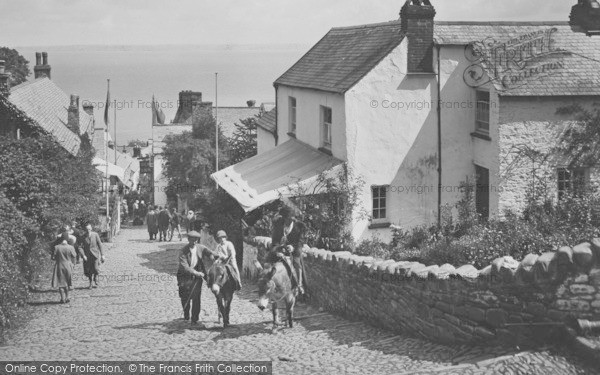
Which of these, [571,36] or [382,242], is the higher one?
[571,36]

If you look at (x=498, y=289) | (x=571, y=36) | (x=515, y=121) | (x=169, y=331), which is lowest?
(x=169, y=331)

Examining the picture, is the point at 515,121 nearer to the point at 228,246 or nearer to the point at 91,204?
the point at 228,246

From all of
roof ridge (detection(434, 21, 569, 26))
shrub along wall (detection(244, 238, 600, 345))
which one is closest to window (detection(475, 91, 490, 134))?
roof ridge (detection(434, 21, 569, 26))

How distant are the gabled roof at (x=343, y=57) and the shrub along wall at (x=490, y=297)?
10954 millimetres

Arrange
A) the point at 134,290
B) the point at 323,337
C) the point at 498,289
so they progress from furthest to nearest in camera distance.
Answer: the point at 134,290 < the point at 323,337 < the point at 498,289

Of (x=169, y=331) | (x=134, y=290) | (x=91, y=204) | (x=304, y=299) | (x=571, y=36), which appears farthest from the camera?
(x=91, y=204)

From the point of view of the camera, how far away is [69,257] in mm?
18125

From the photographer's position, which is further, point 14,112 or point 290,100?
point 14,112

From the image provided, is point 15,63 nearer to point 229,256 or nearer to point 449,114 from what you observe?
point 449,114

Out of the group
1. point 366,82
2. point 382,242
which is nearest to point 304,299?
point 382,242

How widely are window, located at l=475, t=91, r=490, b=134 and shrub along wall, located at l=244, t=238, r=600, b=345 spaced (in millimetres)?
10827

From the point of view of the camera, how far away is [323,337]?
1295cm

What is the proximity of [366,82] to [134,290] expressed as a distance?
8.67 m

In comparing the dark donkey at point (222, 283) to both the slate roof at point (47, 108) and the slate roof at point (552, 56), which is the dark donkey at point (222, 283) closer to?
the slate roof at point (552, 56)
